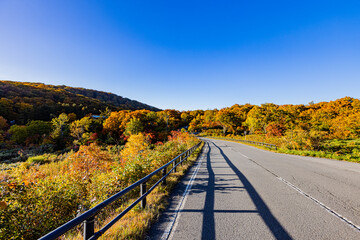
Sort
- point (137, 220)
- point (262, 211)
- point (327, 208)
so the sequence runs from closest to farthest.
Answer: point (137, 220) → point (262, 211) → point (327, 208)

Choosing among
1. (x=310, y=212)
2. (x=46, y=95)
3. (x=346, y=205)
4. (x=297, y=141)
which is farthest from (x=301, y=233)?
(x=46, y=95)

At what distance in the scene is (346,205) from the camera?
3895 millimetres

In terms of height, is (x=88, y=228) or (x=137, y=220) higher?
(x=88, y=228)

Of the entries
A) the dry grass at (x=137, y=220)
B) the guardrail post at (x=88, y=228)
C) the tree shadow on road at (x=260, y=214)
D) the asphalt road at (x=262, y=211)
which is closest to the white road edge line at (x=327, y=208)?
the asphalt road at (x=262, y=211)

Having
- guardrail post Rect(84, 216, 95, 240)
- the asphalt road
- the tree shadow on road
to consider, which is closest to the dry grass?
the asphalt road

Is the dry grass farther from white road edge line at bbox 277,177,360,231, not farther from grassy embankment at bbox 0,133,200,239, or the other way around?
white road edge line at bbox 277,177,360,231

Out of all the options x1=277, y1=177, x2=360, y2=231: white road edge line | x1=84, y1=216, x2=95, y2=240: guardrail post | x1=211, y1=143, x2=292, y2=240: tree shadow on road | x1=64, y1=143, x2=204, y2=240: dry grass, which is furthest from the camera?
x1=277, y1=177, x2=360, y2=231: white road edge line

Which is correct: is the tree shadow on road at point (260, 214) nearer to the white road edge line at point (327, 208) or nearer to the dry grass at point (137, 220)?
the dry grass at point (137, 220)

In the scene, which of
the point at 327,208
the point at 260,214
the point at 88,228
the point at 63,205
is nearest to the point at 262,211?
the point at 260,214

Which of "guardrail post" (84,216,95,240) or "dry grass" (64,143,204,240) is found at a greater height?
"guardrail post" (84,216,95,240)

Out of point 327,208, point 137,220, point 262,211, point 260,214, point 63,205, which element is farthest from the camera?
point 63,205

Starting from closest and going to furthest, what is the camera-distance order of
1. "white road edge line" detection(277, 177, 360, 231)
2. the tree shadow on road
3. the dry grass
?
the dry grass → the tree shadow on road → "white road edge line" detection(277, 177, 360, 231)

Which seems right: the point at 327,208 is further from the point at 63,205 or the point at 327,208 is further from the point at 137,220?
the point at 63,205

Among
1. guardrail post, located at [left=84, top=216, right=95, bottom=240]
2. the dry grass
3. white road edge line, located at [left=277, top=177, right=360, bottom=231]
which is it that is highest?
guardrail post, located at [left=84, top=216, right=95, bottom=240]
